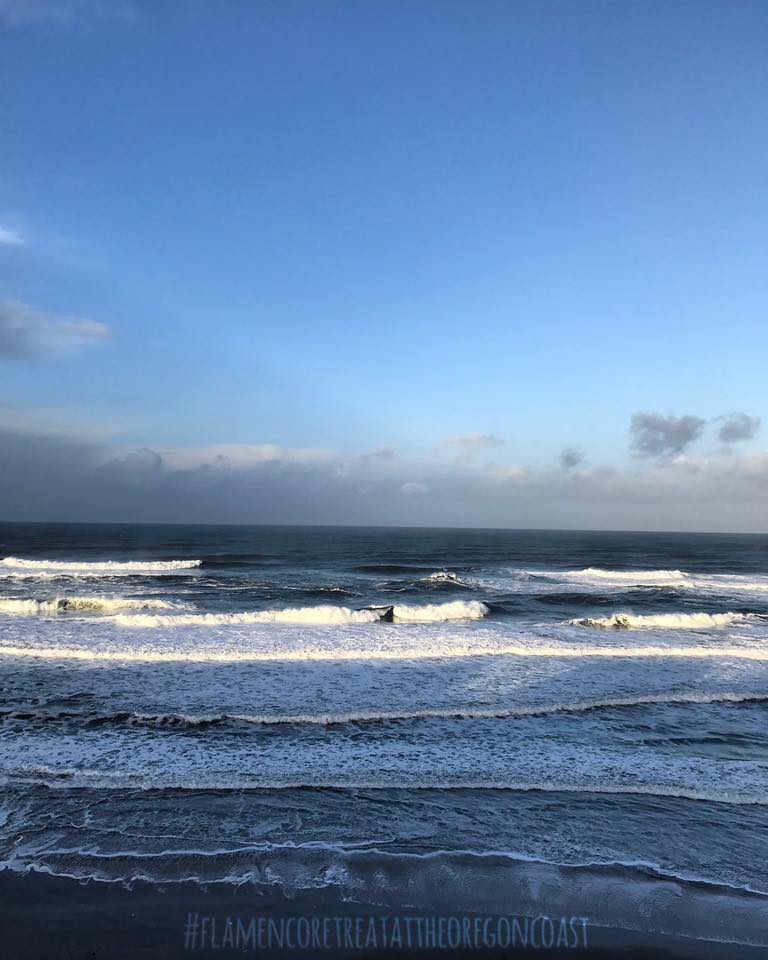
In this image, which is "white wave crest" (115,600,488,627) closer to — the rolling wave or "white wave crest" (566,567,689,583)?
the rolling wave

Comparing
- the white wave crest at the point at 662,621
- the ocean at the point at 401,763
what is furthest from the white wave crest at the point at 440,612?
the white wave crest at the point at 662,621

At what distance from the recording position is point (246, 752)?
8.80m

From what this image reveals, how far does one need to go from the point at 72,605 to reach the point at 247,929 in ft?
66.9

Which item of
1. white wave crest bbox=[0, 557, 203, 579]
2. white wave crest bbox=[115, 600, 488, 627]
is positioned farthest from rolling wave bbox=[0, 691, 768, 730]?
white wave crest bbox=[0, 557, 203, 579]

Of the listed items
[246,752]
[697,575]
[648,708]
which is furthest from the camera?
[697,575]

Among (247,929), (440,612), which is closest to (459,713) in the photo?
(247,929)

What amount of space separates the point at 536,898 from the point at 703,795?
3.60m

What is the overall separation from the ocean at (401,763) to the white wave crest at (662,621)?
178 cm

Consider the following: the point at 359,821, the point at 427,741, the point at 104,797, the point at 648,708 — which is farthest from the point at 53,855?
the point at 648,708

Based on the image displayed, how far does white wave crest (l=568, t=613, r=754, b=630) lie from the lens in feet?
68.9

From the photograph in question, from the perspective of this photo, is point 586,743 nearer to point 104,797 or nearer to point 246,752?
point 246,752

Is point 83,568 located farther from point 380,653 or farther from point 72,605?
point 380,653

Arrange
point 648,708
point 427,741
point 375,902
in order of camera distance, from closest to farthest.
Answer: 1. point 375,902
2. point 427,741
3. point 648,708

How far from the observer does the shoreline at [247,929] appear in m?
4.70
